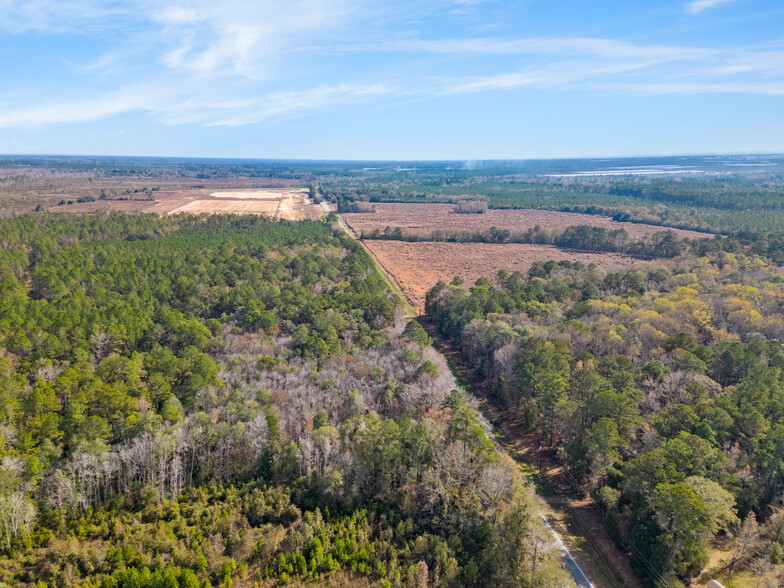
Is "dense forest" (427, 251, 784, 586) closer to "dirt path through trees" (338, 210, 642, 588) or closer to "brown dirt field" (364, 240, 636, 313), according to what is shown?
"dirt path through trees" (338, 210, 642, 588)

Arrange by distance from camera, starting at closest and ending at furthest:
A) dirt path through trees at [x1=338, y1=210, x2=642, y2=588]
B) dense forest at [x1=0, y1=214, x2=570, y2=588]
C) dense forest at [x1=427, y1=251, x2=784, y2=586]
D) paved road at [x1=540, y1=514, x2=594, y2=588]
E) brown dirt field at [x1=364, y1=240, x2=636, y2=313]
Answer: dense forest at [x1=0, y1=214, x2=570, y2=588]
paved road at [x1=540, y1=514, x2=594, y2=588]
dense forest at [x1=427, y1=251, x2=784, y2=586]
dirt path through trees at [x1=338, y1=210, x2=642, y2=588]
brown dirt field at [x1=364, y1=240, x2=636, y2=313]

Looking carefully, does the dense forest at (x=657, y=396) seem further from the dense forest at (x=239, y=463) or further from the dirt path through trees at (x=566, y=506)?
the dense forest at (x=239, y=463)

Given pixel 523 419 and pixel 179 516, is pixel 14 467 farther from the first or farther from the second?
pixel 523 419

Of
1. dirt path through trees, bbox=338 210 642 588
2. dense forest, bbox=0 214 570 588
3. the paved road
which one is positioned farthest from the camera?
dirt path through trees, bbox=338 210 642 588

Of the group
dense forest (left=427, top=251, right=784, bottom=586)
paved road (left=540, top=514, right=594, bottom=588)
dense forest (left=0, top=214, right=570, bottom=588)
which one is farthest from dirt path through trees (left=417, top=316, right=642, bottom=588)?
dense forest (left=0, top=214, right=570, bottom=588)

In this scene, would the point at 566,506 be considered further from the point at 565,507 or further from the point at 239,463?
the point at 239,463

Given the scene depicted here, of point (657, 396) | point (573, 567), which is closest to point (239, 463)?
point (573, 567)

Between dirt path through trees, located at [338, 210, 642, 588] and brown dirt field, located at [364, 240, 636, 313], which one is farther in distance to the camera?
brown dirt field, located at [364, 240, 636, 313]
